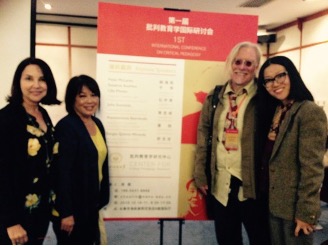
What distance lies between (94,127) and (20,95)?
49cm

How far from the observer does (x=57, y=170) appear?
68.0 inches

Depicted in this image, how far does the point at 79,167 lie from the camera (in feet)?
5.81

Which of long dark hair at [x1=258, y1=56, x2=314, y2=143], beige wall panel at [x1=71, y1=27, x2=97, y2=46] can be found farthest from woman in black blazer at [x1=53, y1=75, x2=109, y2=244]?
beige wall panel at [x1=71, y1=27, x2=97, y2=46]

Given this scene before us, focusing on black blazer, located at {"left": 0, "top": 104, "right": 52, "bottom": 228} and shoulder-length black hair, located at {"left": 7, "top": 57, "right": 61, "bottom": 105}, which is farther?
shoulder-length black hair, located at {"left": 7, "top": 57, "right": 61, "bottom": 105}

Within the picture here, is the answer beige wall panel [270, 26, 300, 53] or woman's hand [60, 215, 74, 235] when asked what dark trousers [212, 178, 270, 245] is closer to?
woman's hand [60, 215, 74, 235]

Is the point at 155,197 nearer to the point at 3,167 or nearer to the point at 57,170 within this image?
the point at 57,170

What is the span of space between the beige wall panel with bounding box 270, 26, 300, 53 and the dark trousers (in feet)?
17.7

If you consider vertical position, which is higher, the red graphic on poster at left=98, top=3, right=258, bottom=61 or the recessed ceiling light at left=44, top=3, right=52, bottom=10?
the recessed ceiling light at left=44, top=3, right=52, bottom=10

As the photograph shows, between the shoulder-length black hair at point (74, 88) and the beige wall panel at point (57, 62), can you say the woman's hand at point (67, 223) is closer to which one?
the shoulder-length black hair at point (74, 88)

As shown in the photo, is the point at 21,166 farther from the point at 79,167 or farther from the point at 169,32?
the point at 169,32

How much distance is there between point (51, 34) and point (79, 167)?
573 cm

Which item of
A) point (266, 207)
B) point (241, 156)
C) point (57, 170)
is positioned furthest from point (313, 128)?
point (57, 170)

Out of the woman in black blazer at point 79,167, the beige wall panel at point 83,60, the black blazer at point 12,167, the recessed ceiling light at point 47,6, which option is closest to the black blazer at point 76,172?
the woman in black blazer at point 79,167

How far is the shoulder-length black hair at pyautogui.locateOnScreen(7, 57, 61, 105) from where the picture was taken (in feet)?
5.24
